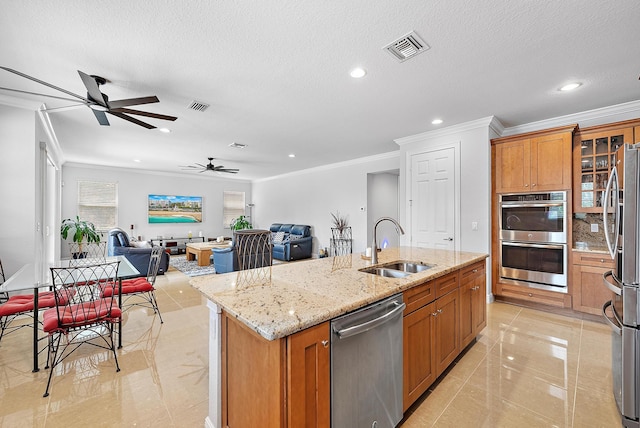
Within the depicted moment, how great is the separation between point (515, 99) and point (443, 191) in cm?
156

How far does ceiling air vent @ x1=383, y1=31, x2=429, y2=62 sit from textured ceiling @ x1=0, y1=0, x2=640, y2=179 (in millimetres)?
72

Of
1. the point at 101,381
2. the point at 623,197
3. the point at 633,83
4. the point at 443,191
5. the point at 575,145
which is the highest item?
the point at 633,83

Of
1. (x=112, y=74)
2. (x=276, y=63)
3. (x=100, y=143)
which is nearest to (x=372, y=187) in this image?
(x=276, y=63)

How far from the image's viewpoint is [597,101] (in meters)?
3.32

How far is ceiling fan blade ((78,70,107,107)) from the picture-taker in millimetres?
2238

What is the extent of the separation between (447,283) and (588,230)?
306 cm

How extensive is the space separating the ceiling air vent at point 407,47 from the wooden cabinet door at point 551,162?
254 centimetres

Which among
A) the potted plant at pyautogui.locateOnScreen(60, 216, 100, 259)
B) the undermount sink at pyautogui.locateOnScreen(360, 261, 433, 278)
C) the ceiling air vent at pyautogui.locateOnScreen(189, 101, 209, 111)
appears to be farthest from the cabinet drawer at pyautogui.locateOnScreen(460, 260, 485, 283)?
the potted plant at pyautogui.locateOnScreen(60, 216, 100, 259)

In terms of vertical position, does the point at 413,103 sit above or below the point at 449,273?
above

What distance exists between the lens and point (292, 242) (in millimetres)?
7480

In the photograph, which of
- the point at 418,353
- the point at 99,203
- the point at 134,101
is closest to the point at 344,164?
the point at 134,101

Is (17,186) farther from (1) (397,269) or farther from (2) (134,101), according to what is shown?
(1) (397,269)

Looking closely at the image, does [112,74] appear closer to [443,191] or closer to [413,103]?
[413,103]

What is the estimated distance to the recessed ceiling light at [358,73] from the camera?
103 inches
